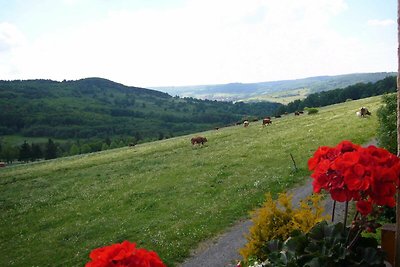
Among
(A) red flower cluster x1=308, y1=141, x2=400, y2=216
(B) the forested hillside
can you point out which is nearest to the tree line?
(B) the forested hillside

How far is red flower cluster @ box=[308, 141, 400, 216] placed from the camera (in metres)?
4.50

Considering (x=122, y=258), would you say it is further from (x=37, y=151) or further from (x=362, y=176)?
(x=37, y=151)

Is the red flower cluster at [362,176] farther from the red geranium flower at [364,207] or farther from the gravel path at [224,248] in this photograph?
the gravel path at [224,248]

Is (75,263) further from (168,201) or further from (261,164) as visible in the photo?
(261,164)

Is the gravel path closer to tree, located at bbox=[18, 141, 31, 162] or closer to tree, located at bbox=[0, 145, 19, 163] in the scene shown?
tree, located at bbox=[18, 141, 31, 162]

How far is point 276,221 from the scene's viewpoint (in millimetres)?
11375

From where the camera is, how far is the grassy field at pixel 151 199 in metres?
22.8

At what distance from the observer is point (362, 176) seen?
4.50 metres

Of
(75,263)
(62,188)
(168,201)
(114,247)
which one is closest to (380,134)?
(168,201)

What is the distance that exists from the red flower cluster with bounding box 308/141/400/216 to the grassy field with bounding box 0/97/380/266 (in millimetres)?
14681

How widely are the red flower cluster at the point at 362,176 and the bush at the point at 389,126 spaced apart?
16.2 m

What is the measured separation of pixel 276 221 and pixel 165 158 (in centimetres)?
4216

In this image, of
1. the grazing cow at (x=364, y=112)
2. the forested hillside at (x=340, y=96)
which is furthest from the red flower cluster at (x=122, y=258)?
the forested hillside at (x=340, y=96)

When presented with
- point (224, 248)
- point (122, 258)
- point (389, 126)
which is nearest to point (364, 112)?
point (389, 126)
